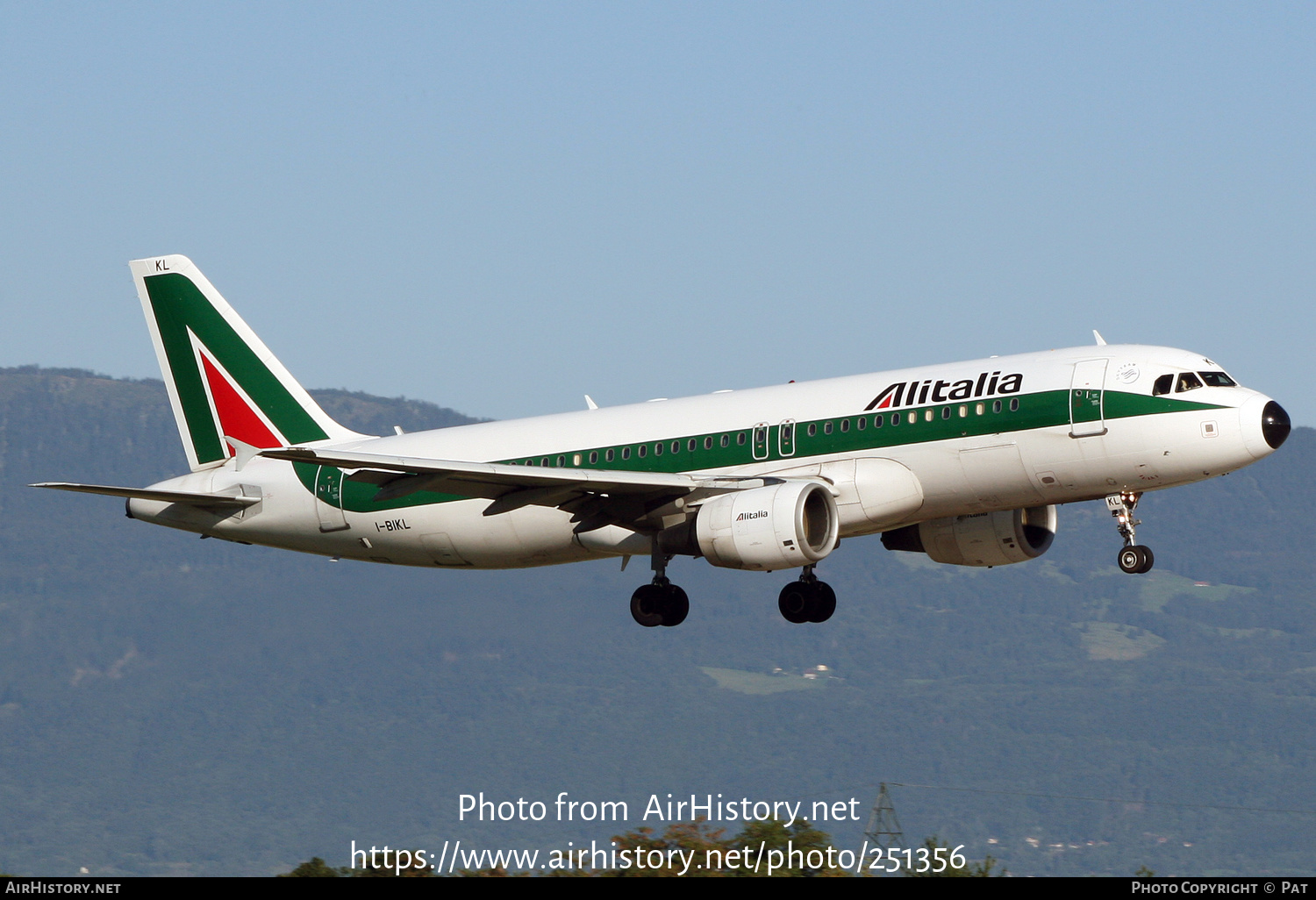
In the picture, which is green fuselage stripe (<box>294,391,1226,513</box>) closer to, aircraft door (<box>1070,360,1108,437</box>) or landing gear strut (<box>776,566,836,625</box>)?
aircraft door (<box>1070,360,1108,437</box>)

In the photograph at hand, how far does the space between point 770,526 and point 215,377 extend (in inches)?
728

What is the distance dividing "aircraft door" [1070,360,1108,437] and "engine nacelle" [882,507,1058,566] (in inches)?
206

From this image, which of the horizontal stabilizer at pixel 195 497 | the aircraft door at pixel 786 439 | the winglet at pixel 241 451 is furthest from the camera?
the winglet at pixel 241 451

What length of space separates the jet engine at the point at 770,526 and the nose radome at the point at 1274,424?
912 centimetres

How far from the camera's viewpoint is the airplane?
37.7m

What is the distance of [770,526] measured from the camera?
3788cm

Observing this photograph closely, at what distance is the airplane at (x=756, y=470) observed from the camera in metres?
37.7

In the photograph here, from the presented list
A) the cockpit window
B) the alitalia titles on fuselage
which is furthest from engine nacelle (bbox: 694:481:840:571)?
the cockpit window

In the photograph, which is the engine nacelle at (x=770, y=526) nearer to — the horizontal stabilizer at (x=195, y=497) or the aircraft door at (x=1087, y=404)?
the aircraft door at (x=1087, y=404)

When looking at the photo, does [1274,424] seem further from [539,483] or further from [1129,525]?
[539,483]

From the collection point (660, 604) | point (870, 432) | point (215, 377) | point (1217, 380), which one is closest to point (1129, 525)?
point (1217, 380)

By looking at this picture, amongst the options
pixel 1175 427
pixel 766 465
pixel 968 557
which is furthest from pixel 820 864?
pixel 1175 427

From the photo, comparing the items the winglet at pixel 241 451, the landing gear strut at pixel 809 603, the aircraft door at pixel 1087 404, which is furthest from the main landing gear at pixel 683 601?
the winglet at pixel 241 451
